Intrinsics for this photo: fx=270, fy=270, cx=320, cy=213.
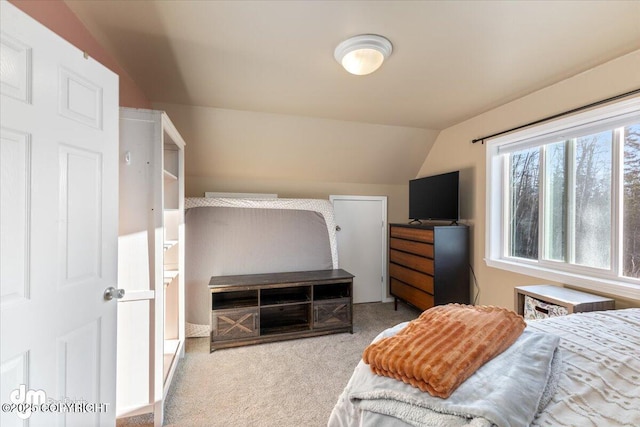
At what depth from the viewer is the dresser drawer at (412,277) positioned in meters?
2.84

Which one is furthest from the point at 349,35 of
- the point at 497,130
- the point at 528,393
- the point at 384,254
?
the point at 384,254

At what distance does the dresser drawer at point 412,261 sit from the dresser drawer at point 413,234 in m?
0.20

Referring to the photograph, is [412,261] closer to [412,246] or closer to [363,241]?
[412,246]

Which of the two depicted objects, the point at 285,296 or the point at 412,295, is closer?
the point at 285,296

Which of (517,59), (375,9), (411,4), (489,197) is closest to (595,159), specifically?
(489,197)

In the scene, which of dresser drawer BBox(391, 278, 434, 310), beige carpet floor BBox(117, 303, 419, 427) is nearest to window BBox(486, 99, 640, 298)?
dresser drawer BBox(391, 278, 434, 310)

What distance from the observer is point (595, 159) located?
203 centimetres

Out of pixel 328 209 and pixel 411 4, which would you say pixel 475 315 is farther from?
pixel 328 209

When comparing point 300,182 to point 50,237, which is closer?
point 50,237

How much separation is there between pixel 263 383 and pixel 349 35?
2.44 meters

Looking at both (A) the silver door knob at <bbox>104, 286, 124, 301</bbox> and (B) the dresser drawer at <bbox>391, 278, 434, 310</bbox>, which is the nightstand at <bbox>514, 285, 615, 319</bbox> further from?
(A) the silver door knob at <bbox>104, 286, 124, 301</bbox>

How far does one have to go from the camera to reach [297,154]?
3346mm

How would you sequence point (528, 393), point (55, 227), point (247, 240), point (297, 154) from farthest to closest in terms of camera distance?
point (297, 154) < point (247, 240) < point (55, 227) < point (528, 393)

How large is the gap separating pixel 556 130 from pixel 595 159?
1.12 feet
